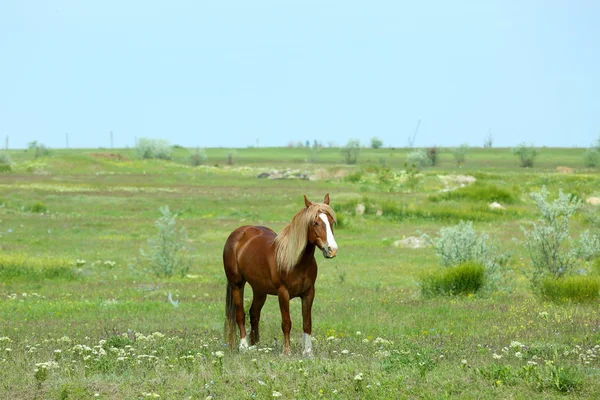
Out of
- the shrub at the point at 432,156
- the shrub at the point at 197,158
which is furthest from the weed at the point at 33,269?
the shrub at the point at 432,156

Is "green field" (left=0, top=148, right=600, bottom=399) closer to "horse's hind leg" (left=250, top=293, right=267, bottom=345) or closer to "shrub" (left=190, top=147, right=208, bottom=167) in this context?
"horse's hind leg" (left=250, top=293, right=267, bottom=345)

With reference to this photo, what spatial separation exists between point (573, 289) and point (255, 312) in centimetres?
841

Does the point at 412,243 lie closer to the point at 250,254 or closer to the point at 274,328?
the point at 274,328

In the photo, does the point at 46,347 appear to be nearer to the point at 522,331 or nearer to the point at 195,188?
the point at 522,331

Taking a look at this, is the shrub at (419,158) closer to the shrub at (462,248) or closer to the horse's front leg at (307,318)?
the shrub at (462,248)

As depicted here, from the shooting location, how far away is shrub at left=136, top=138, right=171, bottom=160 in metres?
150

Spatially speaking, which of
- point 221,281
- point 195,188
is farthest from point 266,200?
point 221,281

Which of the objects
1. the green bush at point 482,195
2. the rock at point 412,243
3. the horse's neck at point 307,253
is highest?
the horse's neck at point 307,253

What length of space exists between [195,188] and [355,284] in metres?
45.7

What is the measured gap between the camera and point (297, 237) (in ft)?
35.5

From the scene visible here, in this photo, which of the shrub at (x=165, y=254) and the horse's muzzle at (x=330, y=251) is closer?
the horse's muzzle at (x=330, y=251)

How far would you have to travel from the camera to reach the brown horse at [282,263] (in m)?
10.6

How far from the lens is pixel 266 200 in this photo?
52.8 m

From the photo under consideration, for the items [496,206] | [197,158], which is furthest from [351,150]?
[496,206]
